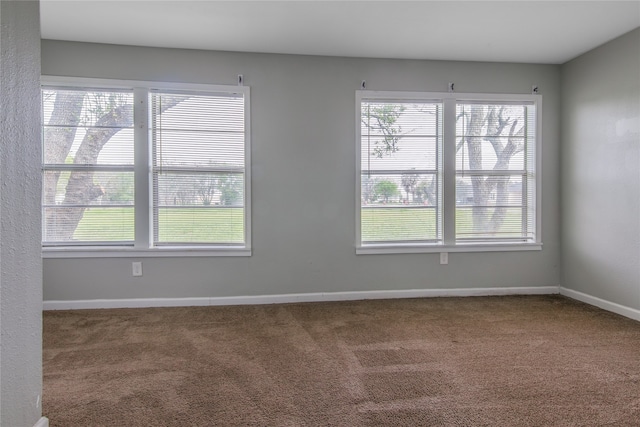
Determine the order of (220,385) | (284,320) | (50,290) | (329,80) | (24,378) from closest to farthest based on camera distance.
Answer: (24,378), (220,385), (284,320), (50,290), (329,80)

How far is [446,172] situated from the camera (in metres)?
3.51

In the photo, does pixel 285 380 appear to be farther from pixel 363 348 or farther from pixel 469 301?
pixel 469 301

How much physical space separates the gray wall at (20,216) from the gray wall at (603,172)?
4.11 metres

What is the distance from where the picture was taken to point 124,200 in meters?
3.19

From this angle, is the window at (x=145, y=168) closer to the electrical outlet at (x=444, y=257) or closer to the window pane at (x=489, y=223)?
the electrical outlet at (x=444, y=257)

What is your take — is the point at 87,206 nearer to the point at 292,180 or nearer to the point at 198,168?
the point at 198,168

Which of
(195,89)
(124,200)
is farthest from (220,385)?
(195,89)

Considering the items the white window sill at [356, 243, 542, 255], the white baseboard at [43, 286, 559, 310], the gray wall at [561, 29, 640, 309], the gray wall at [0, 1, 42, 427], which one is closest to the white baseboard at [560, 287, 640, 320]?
the gray wall at [561, 29, 640, 309]

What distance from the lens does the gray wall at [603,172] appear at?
2.92 meters

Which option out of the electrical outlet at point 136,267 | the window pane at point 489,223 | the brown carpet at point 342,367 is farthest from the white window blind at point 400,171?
the electrical outlet at point 136,267

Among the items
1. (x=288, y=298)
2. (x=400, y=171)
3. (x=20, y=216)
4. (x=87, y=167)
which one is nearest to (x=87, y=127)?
(x=87, y=167)

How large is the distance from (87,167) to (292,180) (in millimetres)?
1882

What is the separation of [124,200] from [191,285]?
3.32 ft

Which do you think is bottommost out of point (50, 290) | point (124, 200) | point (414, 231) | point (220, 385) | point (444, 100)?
point (220, 385)
